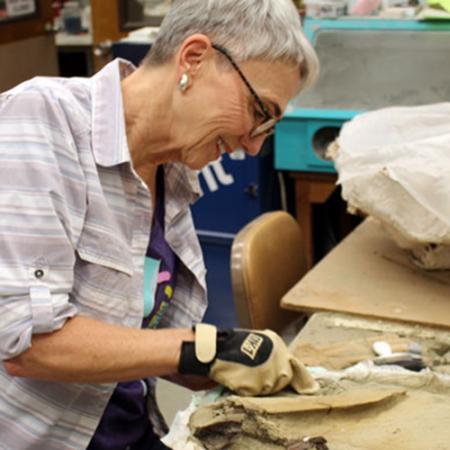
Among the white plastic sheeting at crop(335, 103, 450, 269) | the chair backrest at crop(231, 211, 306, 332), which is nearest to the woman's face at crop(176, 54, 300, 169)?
the white plastic sheeting at crop(335, 103, 450, 269)

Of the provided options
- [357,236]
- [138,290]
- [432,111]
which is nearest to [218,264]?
[357,236]

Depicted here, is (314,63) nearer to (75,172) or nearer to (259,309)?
(75,172)

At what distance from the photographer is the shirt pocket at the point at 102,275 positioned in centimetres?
111

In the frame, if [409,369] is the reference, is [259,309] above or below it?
below

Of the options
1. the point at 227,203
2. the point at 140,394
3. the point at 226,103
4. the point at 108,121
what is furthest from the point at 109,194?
the point at 227,203

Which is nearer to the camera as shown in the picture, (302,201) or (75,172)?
(75,172)

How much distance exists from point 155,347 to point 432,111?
938 mm

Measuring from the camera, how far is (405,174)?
1555 millimetres

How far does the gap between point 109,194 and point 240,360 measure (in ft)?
1.03

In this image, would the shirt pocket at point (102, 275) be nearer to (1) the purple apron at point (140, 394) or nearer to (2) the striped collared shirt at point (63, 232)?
(2) the striped collared shirt at point (63, 232)

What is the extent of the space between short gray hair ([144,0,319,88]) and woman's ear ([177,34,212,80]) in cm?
1

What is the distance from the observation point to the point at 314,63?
1205 millimetres

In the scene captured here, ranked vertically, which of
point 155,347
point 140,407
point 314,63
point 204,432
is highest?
point 314,63

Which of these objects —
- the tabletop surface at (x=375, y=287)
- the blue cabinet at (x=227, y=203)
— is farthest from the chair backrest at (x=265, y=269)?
the blue cabinet at (x=227, y=203)
